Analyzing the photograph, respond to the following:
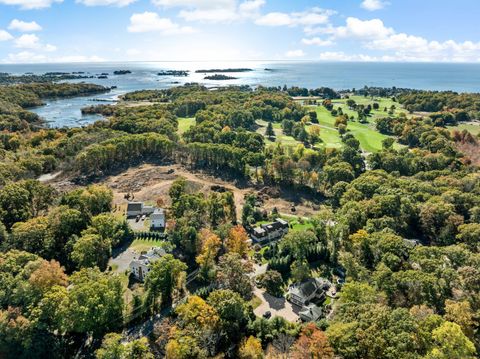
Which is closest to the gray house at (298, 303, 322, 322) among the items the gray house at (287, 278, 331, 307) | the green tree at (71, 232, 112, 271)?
the gray house at (287, 278, 331, 307)

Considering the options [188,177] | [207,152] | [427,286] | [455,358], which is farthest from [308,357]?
[207,152]

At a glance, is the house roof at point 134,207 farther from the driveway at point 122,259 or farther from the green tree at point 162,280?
the green tree at point 162,280

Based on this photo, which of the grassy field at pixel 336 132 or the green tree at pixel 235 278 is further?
the grassy field at pixel 336 132

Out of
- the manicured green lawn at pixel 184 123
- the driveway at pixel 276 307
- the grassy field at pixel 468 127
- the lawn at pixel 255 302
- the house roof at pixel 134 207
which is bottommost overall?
the driveway at pixel 276 307

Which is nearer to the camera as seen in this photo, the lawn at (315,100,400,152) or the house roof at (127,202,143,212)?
the house roof at (127,202,143,212)

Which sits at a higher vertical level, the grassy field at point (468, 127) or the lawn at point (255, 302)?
the grassy field at point (468, 127)

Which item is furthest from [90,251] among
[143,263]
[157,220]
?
[157,220]

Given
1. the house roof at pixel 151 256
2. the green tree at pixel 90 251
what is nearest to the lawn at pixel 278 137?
the house roof at pixel 151 256

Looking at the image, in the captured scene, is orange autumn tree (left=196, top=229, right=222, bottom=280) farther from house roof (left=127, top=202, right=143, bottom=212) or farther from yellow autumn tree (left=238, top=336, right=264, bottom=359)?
house roof (left=127, top=202, right=143, bottom=212)

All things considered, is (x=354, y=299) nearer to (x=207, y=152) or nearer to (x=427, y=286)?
(x=427, y=286)
